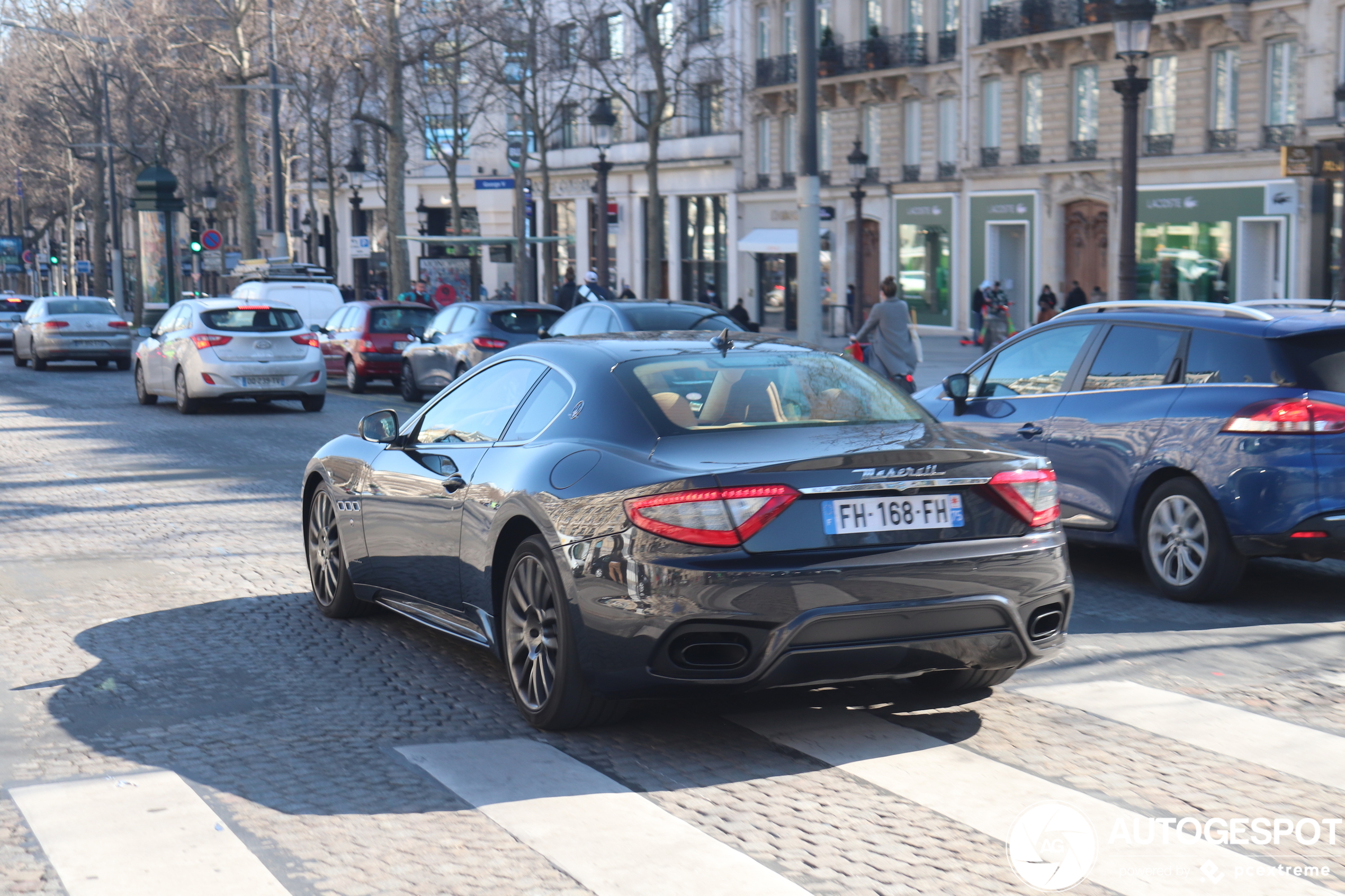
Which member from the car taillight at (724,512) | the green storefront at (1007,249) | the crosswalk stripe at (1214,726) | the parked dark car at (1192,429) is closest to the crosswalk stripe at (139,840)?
the car taillight at (724,512)

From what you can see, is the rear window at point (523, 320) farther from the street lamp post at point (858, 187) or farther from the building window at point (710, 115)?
the building window at point (710, 115)

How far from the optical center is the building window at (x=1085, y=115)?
1513 inches

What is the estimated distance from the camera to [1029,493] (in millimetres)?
5547

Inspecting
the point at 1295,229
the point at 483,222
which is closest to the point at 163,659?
the point at 1295,229

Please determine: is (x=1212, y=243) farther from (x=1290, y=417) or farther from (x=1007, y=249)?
(x=1290, y=417)

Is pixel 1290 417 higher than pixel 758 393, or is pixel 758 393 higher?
pixel 758 393

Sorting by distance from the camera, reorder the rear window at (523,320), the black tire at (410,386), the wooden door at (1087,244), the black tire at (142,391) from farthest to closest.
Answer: the wooden door at (1087,244) < the black tire at (410,386) < the black tire at (142,391) < the rear window at (523,320)

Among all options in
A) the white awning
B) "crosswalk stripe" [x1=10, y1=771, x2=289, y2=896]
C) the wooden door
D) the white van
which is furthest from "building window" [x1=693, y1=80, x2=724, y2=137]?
"crosswalk stripe" [x1=10, y1=771, x2=289, y2=896]

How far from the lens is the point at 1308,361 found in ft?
25.9

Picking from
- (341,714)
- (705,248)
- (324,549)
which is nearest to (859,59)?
(705,248)

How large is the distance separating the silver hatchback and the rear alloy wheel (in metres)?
11.6

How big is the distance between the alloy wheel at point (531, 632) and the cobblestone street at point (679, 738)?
0.17 metres

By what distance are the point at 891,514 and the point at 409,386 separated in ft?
60.9

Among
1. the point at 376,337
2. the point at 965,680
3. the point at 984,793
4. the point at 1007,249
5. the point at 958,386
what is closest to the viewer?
the point at 984,793
